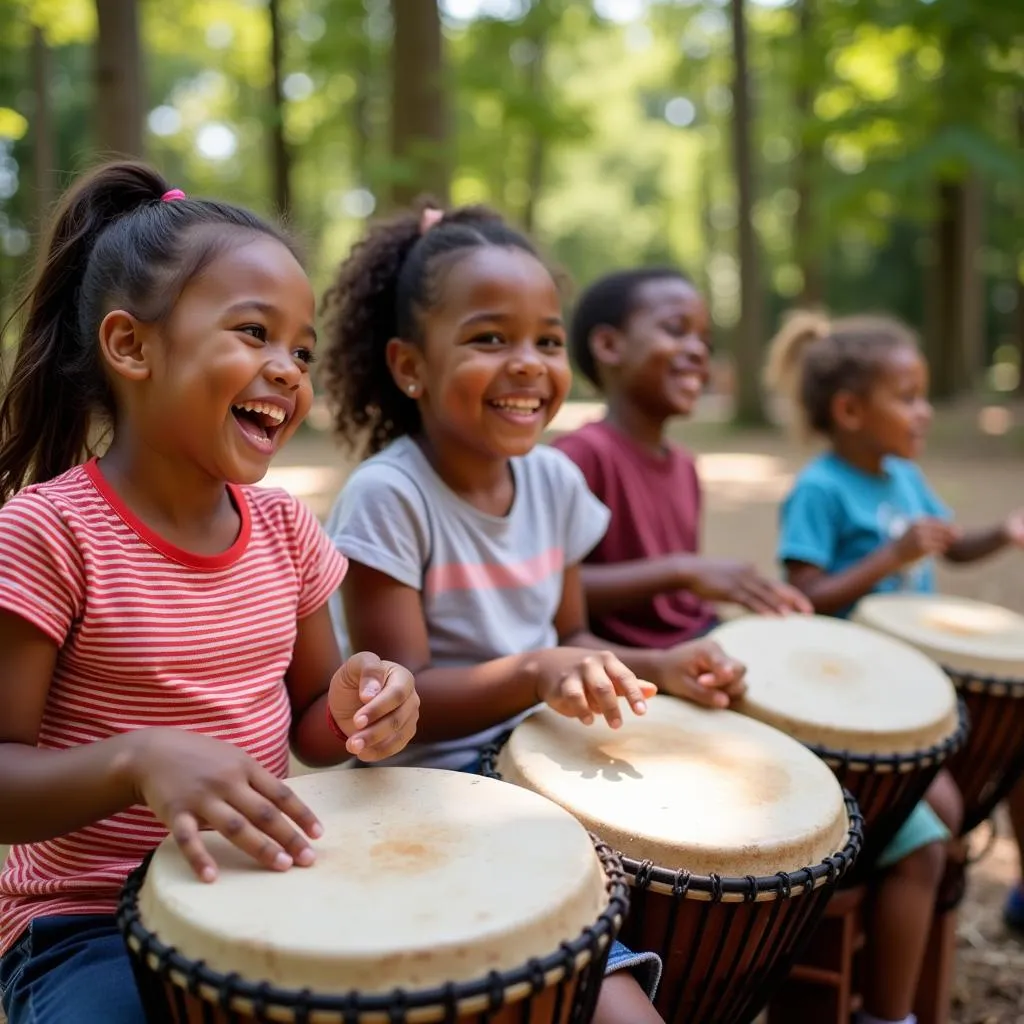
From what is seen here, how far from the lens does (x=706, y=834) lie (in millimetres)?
1471

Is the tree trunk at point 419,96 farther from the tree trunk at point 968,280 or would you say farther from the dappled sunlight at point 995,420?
the tree trunk at point 968,280

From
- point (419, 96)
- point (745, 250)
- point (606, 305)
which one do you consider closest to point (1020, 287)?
point (745, 250)

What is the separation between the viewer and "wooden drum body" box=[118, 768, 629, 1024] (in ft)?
3.46

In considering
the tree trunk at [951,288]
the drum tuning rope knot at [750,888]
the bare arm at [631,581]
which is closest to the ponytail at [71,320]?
the drum tuning rope knot at [750,888]

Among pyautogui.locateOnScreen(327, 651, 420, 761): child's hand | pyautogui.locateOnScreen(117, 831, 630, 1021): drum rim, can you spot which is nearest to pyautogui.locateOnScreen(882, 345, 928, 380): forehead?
pyautogui.locateOnScreen(327, 651, 420, 761): child's hand

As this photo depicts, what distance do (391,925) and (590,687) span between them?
65cm

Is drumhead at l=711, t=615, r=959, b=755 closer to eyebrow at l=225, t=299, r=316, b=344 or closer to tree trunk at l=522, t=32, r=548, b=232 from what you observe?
eyebrow at l=225, t=299, r=316, b=344

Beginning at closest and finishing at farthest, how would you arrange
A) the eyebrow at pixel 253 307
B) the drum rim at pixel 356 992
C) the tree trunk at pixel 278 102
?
the drum rim at pixel 356 992
the eyebrow at pixel 253 307
the tree trunk at pixel 278 102

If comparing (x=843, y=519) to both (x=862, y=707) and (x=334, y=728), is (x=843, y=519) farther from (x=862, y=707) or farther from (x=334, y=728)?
(x=334, y=728)

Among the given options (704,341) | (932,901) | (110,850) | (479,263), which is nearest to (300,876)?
(110,850)

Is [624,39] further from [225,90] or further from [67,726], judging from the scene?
[67,726]

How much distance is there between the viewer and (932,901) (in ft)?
7.07

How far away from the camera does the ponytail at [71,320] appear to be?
1604mm

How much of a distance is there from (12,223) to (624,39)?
12.5 metres
